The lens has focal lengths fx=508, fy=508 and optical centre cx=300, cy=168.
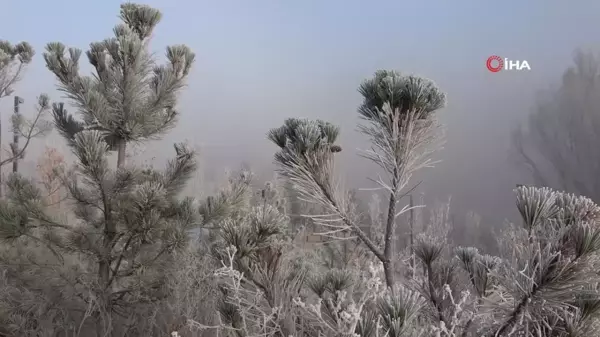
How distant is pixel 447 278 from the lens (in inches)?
48.1

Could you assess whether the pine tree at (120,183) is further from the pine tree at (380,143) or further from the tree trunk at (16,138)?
the tree trunk at (16,138)

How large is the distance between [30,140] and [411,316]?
3.71 metres

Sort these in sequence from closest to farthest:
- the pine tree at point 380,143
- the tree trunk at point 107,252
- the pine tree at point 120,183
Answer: the pine tree at point 380,143 < the pine tree at point 120,183 < the tree trunk at point 107,252

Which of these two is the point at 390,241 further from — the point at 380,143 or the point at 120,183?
the point at 120,183

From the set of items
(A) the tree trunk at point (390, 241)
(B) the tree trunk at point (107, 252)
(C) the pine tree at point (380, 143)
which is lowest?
(B) the tree trunk at point (107, 252)

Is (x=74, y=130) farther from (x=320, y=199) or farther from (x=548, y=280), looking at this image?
(x=548, y=280)

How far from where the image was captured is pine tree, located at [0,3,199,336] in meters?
2.19

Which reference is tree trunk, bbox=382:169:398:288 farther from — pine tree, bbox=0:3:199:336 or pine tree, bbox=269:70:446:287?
pine tree, bbox=0:3:199:336

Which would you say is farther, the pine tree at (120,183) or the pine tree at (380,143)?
the pine tree at (120,183)

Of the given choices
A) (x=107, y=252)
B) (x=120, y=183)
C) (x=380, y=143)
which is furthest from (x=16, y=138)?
(x=380, y=143)

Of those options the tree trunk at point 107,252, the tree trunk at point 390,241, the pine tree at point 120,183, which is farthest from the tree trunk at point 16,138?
the tree trunk at point 390,241

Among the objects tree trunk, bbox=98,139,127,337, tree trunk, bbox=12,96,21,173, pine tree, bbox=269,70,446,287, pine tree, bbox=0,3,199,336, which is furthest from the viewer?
tree trunk, bbox=12,96,21,173

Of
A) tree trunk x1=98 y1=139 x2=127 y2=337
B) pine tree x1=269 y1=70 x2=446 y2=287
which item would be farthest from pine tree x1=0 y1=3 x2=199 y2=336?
pine tree x1=269 y1=70 x2=446 y2=287

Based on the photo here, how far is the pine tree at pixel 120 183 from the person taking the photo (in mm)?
2188
